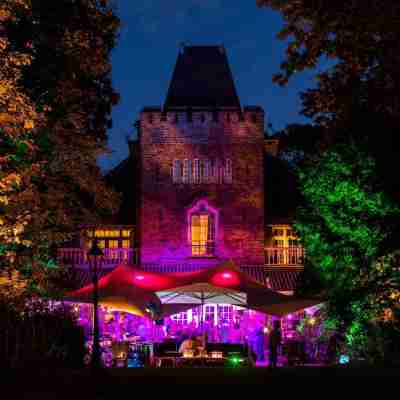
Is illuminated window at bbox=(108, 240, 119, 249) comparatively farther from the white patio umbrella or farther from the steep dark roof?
the white patio umbrella

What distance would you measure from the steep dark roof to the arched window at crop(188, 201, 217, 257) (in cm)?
472

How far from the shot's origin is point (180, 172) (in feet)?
109

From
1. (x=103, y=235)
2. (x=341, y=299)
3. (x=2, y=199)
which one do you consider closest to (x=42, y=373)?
(x=2, y=199)

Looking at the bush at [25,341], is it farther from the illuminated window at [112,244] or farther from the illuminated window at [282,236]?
the illuminated window at [282,236]

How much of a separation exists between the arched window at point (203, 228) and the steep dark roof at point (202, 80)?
4.72 metres

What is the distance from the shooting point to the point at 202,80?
118 ft

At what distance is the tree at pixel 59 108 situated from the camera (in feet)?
63.0

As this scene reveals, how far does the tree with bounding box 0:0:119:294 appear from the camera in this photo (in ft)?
63.0

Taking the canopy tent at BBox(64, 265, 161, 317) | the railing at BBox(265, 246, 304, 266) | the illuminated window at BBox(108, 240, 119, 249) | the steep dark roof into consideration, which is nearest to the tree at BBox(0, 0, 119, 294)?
the canopy tent at BBox(64, 265, 161, 317)

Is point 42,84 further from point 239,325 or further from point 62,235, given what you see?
point 239,325

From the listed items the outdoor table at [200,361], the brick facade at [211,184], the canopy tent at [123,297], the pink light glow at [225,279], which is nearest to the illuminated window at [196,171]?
the brick facade at [211,184]

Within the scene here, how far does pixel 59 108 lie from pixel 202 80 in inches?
632

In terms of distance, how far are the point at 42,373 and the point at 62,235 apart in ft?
29.4

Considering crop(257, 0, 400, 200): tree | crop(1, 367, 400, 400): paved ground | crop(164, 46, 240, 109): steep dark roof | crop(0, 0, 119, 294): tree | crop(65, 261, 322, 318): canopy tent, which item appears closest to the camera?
crop(1, 367, 400, 400): paved ground
